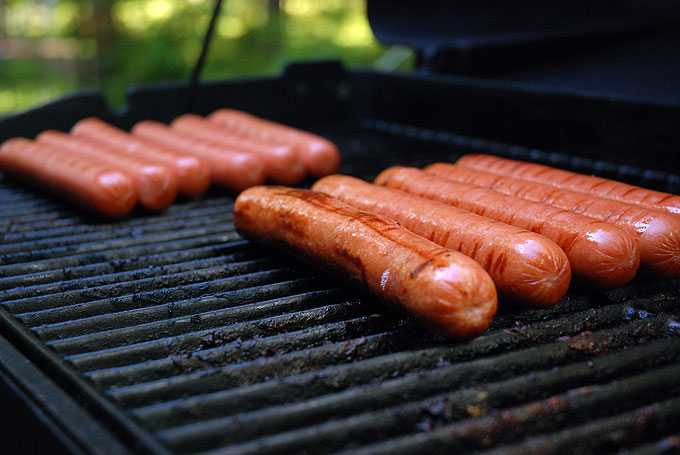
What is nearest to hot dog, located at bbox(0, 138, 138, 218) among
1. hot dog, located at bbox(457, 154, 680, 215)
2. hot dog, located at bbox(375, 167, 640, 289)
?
hot dog, located at bbox(375, 167, 640, 289)

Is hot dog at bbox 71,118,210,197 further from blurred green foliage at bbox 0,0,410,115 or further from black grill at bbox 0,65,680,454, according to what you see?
blurred green foliage at bbox 0,0,410,115

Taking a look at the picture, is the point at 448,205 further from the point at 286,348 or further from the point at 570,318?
the point at 286,348

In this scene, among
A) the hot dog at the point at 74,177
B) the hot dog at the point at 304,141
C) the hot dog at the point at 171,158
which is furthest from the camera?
the hot dog at the point at 304,141

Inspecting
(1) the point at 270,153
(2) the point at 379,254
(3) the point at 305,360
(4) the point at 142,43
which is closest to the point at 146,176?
(1) the point at 270,153

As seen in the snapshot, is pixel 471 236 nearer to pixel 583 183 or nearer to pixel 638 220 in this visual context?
pixel 638 220

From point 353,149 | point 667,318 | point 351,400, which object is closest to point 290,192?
point 351,400

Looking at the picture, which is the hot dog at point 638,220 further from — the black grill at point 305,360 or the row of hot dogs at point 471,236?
the black grill at point 305,360

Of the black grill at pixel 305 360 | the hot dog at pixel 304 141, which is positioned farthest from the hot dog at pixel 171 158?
the black grill at pixel 305 360
